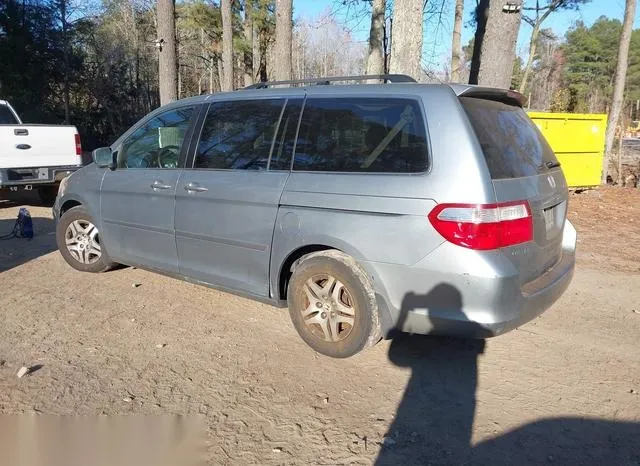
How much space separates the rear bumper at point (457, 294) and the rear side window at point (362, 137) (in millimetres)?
629

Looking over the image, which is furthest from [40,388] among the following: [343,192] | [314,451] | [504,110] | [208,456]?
[504,110]

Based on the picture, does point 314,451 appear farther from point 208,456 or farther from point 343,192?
point 343,192

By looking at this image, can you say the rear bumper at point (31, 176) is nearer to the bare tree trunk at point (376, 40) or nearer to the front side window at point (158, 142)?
the front side window at point (158, 142)

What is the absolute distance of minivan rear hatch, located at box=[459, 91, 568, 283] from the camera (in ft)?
10.6

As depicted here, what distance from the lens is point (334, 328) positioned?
3.75 meters

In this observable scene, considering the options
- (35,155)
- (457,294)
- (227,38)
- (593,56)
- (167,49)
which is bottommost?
(457,294)

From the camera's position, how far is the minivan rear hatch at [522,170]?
324 centimetres

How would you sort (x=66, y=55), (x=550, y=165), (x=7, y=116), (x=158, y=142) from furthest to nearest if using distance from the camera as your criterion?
(x=66, y=55) → (x=7, y=116) → (x=158, y=142) → (x=550, y=165)

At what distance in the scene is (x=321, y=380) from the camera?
11.5ft

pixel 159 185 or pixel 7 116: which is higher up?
pixel 7 116

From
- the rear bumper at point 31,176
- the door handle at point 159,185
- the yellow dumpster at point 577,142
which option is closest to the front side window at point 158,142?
the door handle at point 159,185

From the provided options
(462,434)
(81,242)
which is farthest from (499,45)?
(462,434)

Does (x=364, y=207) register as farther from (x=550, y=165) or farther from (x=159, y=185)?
(x=159, y=185)

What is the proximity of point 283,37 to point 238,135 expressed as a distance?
10148 mm
